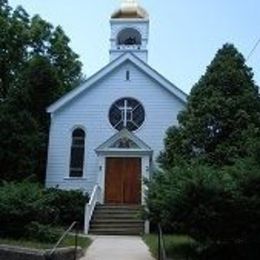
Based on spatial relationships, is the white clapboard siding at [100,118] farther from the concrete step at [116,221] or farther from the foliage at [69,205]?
the concrete step at [116,221]

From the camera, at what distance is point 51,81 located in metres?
32.5

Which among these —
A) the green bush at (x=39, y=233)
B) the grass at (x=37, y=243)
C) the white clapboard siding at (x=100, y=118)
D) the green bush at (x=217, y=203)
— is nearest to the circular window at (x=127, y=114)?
the white clapboard siding at (x=100, y=118)

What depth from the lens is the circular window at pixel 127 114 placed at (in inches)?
1208

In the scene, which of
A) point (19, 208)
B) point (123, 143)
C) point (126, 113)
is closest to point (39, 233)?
point (19, 208)

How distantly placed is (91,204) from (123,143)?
458cm

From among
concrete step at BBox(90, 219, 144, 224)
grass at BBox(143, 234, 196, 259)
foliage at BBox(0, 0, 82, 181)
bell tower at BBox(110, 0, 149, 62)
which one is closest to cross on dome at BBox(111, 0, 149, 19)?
bell tower at BBox(110, 0, 149, 62)

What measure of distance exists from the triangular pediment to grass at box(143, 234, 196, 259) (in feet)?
24.1

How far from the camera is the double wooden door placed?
29.1m

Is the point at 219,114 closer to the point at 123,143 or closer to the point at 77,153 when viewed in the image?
the point at 123,143

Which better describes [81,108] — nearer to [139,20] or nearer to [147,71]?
[147,71]

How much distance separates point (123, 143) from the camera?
1169 inches

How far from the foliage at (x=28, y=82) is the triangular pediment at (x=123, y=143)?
3.12m

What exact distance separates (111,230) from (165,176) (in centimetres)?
782

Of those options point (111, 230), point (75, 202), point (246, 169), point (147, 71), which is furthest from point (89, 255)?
point (147, 71)
